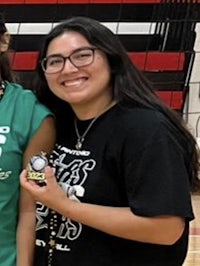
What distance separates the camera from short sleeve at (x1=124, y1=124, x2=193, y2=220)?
3.14 feet

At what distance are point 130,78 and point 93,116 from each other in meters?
0.09

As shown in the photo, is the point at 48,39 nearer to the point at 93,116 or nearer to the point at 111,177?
the point at 93,116

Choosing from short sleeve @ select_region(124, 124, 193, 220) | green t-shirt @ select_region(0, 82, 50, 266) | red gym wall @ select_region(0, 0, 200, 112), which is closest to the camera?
short sleeve @ select_region(124, 124, 193, 220)

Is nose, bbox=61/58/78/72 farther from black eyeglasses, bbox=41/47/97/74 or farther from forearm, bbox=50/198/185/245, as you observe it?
forearm, bbox=50/198/185/245

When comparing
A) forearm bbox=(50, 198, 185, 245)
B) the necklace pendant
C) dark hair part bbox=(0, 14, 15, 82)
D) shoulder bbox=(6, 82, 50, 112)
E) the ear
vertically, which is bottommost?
forearm bbox=(50, 198, 185, 245)

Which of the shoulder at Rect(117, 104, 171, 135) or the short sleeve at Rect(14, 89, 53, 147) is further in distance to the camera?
the short sleeve at Rect(14, 89, 53, 147)

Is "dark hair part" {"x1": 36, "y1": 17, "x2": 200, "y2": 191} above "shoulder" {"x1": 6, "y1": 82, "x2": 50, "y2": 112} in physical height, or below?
above

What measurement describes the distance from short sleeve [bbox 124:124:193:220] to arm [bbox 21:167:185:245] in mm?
18

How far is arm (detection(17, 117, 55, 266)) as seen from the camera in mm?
1106

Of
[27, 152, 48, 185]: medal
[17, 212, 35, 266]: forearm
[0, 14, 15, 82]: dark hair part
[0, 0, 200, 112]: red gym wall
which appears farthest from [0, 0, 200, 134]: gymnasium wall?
[27, 152, 48, 185]: medal

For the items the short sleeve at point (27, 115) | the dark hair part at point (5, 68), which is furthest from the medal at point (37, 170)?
the dark hair part at point (5, 68)

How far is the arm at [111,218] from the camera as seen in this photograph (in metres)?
0.98

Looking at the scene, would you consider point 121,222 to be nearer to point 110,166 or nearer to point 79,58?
point 110,166

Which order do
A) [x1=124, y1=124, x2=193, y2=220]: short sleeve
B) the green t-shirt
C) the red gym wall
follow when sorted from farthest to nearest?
1. the red gym wall
2. the green t-shirt
3. [x1=124, y1=124, x2=193, y2=220]: short sleeve
